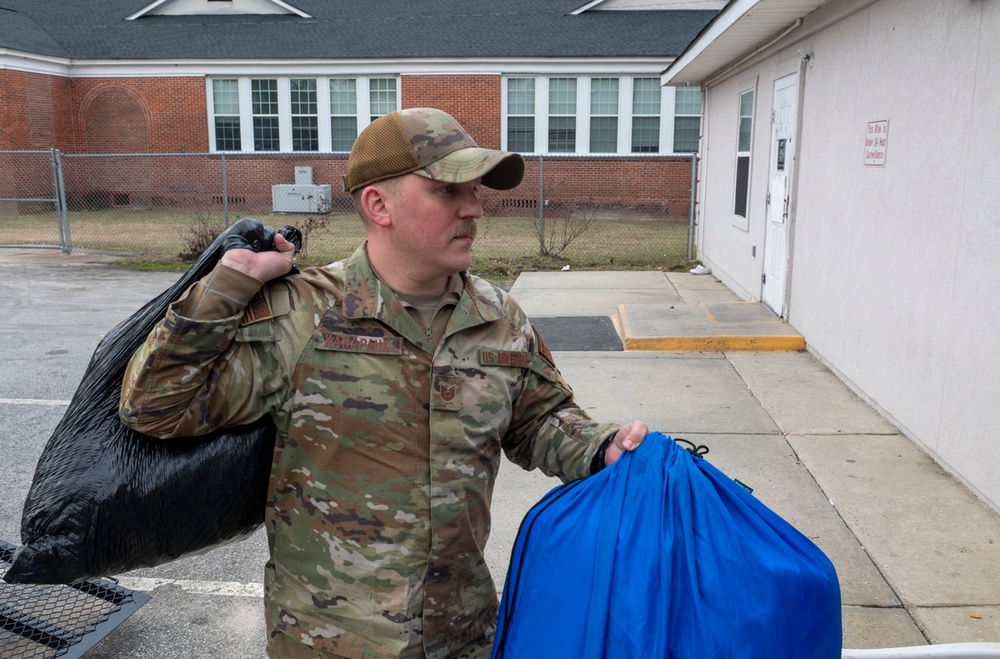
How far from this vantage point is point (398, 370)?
177 cm

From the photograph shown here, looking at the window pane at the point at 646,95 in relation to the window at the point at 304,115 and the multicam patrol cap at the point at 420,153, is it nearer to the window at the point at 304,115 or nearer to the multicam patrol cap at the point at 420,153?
the window at the point at 304,115

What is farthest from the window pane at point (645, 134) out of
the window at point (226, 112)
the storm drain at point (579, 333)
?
the storm drain at point (579, 333)

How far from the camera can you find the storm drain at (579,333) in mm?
7891

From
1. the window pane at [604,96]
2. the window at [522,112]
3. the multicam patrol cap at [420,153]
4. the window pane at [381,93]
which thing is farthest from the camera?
the window pane at [381,93]

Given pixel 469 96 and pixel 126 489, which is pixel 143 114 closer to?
pixel 469 96

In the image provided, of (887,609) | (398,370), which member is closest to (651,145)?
(887,609)

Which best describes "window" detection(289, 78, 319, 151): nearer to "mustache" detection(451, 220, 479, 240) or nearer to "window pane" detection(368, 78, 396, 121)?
"window pane" detection(368, 78, 396, 121)

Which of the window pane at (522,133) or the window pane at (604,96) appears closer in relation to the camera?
the window pane at (604,96)

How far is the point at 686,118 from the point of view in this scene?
24.6 m

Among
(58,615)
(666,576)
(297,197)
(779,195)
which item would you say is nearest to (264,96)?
(297,197)

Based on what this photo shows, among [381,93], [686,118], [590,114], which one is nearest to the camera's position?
[686,118]

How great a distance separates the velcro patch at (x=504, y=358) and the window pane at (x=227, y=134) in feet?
85.7

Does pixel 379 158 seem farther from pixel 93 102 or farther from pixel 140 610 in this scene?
pixel 93 102

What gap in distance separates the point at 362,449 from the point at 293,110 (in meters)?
25.6
